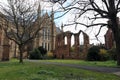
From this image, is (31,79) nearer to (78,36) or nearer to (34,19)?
(34,19)

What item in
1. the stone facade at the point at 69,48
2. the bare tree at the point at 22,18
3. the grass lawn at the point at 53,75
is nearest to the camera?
the grass lawn at the point at 53,75

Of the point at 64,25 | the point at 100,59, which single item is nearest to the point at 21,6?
the point at 64,25

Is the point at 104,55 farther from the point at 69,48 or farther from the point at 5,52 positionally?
the point at 5,52

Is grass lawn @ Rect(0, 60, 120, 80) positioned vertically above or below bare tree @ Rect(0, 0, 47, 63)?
below

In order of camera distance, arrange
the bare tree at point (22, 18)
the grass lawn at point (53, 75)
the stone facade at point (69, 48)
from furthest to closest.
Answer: the stone facade at point (69, 48) < the bare tree at point (22, 18) < the grass lawn at point (53, 75)

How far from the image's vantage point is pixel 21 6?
35562 mm

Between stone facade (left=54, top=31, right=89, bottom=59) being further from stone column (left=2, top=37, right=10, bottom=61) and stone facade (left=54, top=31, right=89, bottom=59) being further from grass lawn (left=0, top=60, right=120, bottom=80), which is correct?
grass lawn (left=0, top=60, right=120, bottom=80)

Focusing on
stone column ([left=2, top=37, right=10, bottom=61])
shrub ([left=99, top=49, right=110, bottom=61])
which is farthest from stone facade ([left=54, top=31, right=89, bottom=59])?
stone column ([left=2, top=37, right=10, bottom=61])

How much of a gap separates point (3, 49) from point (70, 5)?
86.4 feet

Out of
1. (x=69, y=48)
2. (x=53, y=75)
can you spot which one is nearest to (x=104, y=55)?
(x=69, y=48)

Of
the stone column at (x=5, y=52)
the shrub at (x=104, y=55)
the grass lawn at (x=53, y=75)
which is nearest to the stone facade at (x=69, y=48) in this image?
the shrub at (x=104, y=55)

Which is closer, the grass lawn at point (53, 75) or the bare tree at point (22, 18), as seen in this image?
the grass lawn at point (53, 75)

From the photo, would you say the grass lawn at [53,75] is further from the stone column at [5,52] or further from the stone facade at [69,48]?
the stone facade at [69,48]

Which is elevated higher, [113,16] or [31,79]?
[113,16]
